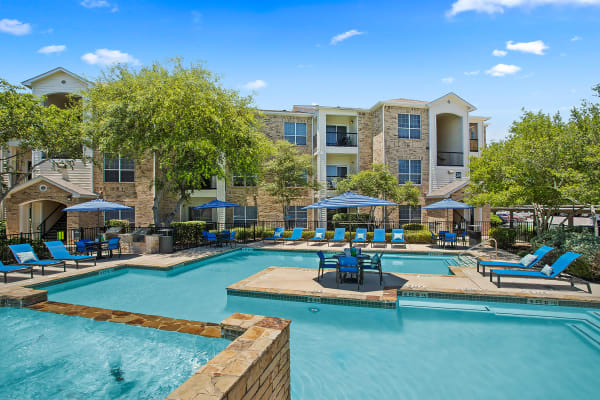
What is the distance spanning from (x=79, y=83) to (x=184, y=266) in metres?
16.1

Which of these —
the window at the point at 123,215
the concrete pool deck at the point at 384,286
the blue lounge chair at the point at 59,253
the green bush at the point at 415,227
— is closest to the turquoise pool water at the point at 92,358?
the concrete pool deck at the point at 384,286

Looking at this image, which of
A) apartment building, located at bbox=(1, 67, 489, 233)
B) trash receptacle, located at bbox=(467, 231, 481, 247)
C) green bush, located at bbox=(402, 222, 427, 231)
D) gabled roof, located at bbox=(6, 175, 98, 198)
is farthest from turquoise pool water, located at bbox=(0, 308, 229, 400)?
green bush, located at bbox=(402, 222, 427, 231)

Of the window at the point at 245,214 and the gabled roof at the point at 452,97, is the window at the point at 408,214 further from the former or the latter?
the window at the point at 245,214

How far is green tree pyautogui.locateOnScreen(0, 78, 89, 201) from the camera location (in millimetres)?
12070

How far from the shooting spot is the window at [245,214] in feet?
73.5

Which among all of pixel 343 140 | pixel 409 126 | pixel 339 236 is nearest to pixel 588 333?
pixel 339 236

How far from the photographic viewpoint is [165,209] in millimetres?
21188

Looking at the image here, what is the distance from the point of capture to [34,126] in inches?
513

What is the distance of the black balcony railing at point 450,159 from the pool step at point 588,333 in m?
18.7

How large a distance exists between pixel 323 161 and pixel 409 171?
6343mm

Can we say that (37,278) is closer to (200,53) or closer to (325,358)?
(325,358)

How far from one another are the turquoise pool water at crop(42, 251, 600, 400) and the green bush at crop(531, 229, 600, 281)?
104 inches

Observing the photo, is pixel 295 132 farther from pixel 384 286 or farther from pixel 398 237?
pixel 384 286

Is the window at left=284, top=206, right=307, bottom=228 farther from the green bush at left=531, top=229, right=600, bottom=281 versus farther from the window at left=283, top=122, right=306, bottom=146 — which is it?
the green bush at left=531, top=229, right=600, bottom=281
